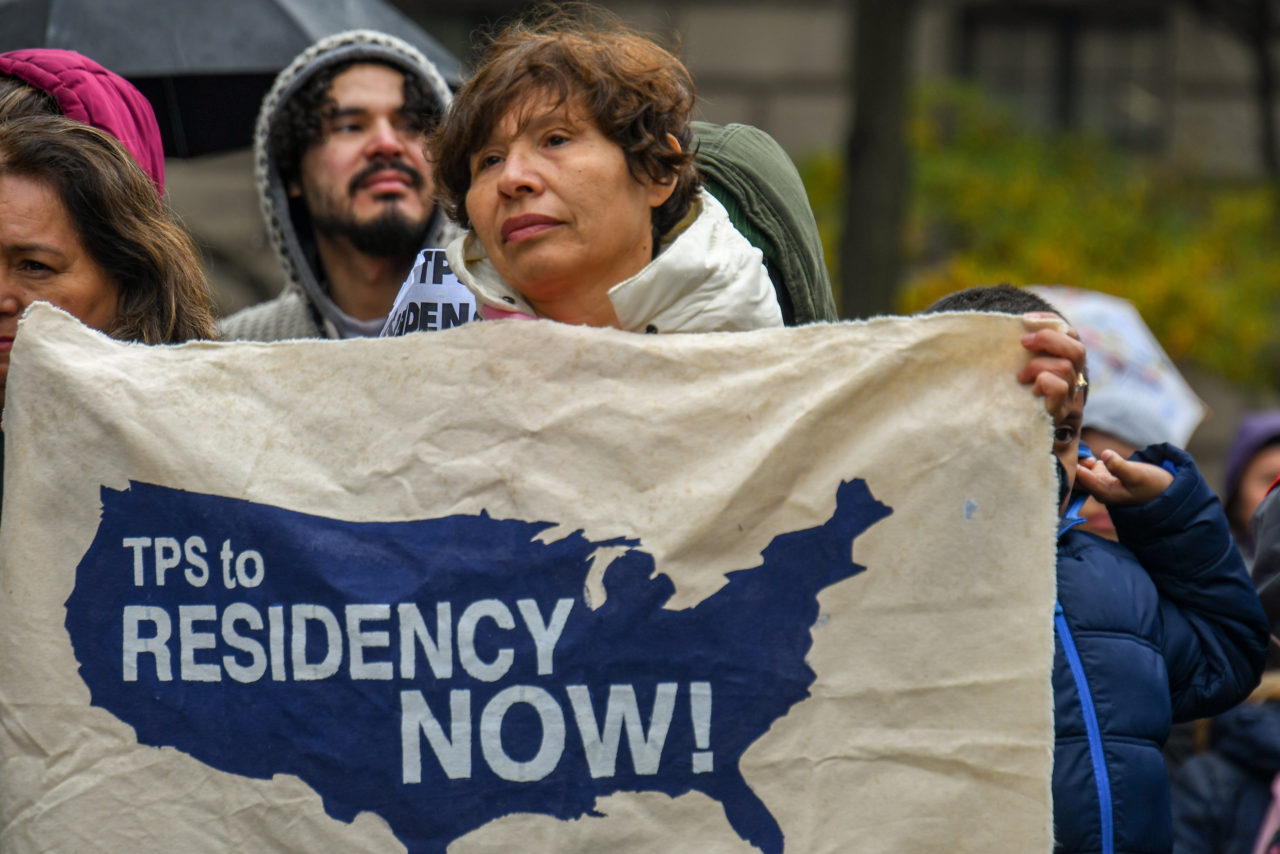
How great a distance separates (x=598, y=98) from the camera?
2.05 m

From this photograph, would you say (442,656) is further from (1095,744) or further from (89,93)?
(89,93)

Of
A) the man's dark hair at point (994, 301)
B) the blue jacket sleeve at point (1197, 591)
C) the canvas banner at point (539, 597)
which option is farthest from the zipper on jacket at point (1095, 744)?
the man's dark hair at point (994, 301)

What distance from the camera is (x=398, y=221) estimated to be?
3096 mm

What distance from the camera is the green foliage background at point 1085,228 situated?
7.12 meters

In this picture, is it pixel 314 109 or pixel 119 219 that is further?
pixel 314 109

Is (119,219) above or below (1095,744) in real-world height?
above

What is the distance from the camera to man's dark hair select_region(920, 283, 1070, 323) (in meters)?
2.42

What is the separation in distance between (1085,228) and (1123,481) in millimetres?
5614

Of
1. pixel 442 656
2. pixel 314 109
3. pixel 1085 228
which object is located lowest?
pixel 1085 228

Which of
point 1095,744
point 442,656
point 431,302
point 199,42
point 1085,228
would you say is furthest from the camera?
point 1085,228

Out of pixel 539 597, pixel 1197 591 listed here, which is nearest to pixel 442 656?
pixel 539 597

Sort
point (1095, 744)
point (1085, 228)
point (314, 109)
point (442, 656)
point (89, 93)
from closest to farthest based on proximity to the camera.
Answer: point (442, 656) < point (1095, 744) < point (89, 93) < point (314, 109) < point (1085, 228)

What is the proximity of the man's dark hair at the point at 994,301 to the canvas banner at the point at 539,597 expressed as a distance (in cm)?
62

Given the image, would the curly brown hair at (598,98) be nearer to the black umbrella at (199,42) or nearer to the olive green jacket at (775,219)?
the olive green jacket at (775,219)
